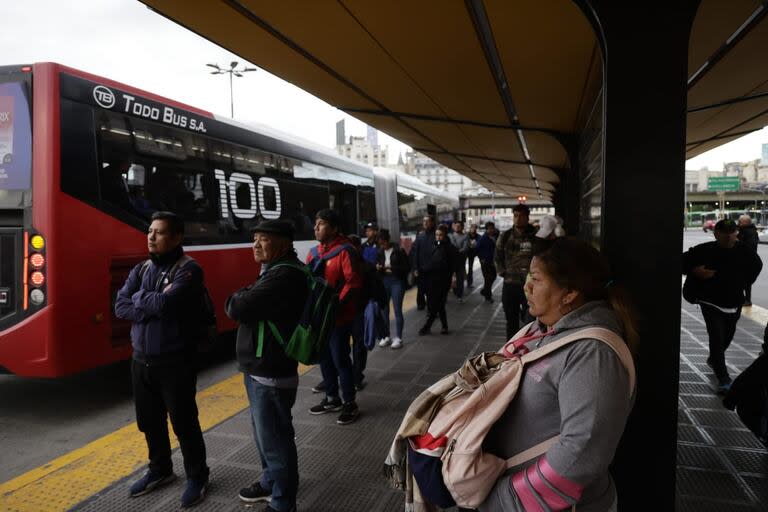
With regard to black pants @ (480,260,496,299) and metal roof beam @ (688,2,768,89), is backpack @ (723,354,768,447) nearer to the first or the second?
metal roof beam @ (688,2,768,89)

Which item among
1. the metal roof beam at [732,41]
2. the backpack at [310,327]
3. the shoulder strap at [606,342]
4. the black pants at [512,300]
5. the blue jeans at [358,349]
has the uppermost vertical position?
the metal roof beam at [732,41]

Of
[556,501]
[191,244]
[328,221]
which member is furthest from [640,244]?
[191,244]

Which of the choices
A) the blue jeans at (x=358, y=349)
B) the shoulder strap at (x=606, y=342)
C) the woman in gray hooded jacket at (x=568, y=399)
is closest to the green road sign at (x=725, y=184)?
the blue jeans at (x=358, y=349)

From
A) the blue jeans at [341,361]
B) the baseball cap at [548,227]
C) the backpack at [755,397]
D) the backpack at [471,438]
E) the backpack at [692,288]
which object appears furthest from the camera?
the baseball cap at [548,227]

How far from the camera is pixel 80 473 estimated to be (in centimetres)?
344

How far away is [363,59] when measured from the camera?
162 inches

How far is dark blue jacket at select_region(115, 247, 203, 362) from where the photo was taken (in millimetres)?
3014

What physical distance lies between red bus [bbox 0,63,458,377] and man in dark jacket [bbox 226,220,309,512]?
2464 mm

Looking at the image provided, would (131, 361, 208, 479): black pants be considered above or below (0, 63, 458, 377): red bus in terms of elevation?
below

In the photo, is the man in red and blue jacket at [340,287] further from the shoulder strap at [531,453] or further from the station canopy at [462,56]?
Answer: the shoulder strap at [531,453]

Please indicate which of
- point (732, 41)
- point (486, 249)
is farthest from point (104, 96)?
point (486, 249)

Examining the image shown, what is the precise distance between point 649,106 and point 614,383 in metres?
1.34

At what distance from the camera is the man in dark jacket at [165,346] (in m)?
3.03

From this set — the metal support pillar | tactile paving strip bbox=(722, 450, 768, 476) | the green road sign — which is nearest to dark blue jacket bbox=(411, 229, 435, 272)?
tactile paving strip bbox=(722, 450, 768, 476)
